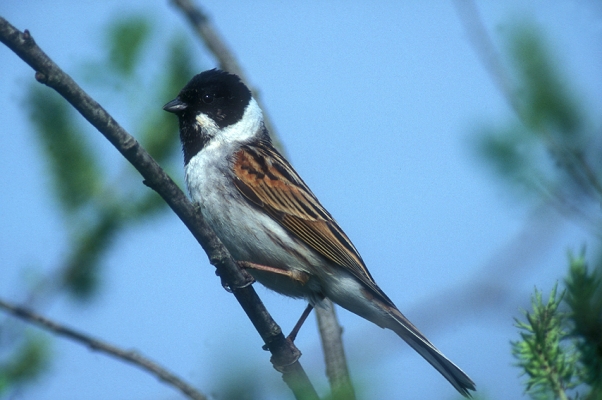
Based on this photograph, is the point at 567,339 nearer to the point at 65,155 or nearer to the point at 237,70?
the point at 65,155

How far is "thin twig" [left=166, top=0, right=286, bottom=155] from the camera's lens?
5812 millimetres

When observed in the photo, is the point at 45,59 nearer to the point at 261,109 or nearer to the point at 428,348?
the point at 428,348

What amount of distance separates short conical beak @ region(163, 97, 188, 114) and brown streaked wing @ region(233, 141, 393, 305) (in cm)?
52

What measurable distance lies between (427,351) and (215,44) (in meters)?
3.40

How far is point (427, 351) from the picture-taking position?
427 cm

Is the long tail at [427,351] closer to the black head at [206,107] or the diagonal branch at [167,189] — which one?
the diagonal branch at [167,189]

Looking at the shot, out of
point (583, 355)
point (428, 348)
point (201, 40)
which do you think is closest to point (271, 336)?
point (428, 348)

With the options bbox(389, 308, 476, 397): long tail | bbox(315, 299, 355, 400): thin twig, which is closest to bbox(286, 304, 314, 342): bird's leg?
bbox(315, 299, 355, 400): thin twig

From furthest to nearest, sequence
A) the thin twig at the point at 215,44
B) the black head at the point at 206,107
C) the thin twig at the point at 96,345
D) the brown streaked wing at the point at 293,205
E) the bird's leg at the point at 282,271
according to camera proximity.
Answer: the thin twig at the point at 215,44 < the black head at the point at 206,107 < the brown streaked wing at the point at 293,205 < the bird's leg at the point at 282,271 < the thin twig at the point at 96,345

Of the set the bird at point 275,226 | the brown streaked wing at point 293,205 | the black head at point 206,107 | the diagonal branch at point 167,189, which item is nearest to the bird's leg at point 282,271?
the bird at point 275,226

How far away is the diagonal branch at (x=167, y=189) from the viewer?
231cm

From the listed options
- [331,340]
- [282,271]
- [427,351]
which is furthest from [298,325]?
[427,351]

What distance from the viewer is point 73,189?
3605 millimetres

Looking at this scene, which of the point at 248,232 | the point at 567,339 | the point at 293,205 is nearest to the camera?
the point at 567,339
